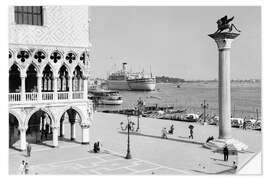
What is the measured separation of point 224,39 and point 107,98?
125 feet

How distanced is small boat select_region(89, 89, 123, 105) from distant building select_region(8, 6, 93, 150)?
Answer: 34261mm

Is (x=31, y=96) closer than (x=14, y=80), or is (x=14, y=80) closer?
(x=31, y=96)

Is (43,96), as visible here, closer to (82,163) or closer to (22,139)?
(22,139)

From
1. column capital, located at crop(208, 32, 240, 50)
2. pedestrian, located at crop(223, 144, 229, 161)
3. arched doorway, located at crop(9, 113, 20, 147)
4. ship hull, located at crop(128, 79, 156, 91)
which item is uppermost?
column capital, located at crop(208, 32, 240, 50)

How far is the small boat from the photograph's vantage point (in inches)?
2045

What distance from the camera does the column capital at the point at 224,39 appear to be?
1503 centimetres

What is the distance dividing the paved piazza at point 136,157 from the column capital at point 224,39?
12.9 feet

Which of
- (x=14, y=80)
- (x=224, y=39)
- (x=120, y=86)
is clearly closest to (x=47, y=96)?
(x=14, y=80)

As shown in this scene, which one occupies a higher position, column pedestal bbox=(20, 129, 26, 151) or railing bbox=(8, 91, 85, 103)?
railing bbox=(8, 91, 85, 103)

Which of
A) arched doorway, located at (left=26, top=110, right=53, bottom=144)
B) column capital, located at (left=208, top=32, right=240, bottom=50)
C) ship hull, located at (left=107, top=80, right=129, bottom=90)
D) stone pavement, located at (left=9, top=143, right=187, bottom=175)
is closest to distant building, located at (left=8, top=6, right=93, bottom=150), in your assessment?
arched doorway, located at (left=26, top=110, right=53, bottom=144)

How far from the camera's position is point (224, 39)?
15.0m

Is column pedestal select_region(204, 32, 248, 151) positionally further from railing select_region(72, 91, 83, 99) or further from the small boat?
the small boat

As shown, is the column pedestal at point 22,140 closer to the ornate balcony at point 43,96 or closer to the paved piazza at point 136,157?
the paved piazza at point 136,157

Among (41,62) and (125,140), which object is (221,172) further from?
(41,62)
